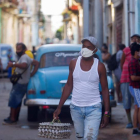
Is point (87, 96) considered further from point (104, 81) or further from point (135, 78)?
point (135, 78)

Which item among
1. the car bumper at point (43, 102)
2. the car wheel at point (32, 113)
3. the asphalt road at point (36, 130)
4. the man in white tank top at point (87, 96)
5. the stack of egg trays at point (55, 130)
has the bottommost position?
the asphalt road at point (36, 130)

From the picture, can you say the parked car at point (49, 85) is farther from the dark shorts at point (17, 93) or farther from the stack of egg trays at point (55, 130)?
the stack of egg trays at point (55, 130)

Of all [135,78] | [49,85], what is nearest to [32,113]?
[49,85]

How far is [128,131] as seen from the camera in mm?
8844

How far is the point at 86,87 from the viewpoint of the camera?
5309 millimetres

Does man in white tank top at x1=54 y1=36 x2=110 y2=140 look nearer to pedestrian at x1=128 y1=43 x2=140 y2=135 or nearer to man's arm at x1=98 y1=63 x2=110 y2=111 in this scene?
man's arm at x1=98 y1=63 x2=110 y2=111

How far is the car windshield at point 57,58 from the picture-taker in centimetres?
1044

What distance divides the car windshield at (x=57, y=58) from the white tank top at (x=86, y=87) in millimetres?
5051

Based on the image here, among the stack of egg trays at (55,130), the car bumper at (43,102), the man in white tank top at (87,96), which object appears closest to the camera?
the stack of egg trays at (55,130)

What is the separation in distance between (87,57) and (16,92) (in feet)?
14.8

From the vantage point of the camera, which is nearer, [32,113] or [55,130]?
[55,130]

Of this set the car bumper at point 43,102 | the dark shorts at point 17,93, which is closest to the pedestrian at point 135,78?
the car bumper at point 43,102

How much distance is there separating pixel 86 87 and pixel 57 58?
5.28m

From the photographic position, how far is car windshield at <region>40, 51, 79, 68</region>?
411 inches
